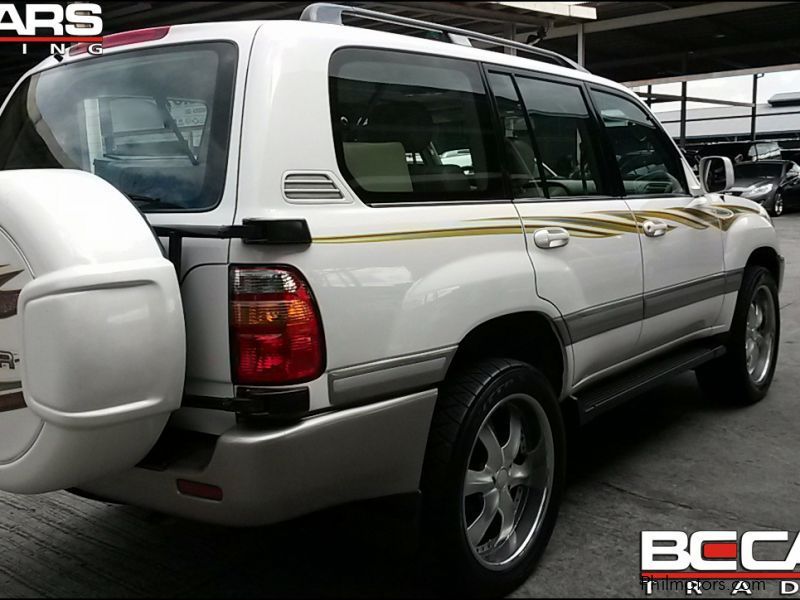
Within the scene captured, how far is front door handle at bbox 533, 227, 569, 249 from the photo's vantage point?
2.97 meters

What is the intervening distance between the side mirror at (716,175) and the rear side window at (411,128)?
7.11ft

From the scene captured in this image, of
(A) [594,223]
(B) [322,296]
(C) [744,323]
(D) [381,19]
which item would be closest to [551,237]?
(A) [594,223]

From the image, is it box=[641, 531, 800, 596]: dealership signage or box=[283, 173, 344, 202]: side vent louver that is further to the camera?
box=[641, 531, 800, 596]: dealership signage

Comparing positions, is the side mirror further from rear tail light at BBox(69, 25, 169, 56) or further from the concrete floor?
rear tail light at BBox(69, 25, 169, 56)

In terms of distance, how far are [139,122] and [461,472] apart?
1509mm

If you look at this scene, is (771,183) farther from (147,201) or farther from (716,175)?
(147,201)

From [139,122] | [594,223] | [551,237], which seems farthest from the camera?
[594,223]

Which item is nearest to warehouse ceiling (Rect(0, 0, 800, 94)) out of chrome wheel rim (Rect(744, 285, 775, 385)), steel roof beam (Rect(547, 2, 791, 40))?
steel roof beam (Rect(547, 2, 791, 40))

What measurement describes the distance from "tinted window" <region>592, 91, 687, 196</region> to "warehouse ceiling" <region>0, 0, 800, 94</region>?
6174 mm

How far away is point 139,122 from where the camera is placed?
8.64ft

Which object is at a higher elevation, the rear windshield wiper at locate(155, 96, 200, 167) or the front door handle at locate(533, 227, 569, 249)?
the rear windshield wiper at locate(155, 96, 200, 167)

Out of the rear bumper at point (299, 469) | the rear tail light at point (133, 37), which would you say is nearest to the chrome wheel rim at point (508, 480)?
the rear bumper at point (299, 469)

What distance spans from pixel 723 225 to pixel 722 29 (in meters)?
18.0

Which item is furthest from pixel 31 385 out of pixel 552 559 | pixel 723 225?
pixel 723 225
